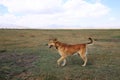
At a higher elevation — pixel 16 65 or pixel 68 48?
pixel 68 48

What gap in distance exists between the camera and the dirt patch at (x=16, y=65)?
15668 millimetres

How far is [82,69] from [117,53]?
6.25m

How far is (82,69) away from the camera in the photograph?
53.0ft

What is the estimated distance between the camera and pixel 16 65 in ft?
57.7

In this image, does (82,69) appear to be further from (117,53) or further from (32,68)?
(117,53)

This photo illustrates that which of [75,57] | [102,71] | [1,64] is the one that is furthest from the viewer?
[75,57]

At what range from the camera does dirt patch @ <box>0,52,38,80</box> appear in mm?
15668

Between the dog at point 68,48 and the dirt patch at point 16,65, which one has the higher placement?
the dog at point 68,48

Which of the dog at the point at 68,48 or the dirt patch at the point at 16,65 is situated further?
the dog at the point at 68,48

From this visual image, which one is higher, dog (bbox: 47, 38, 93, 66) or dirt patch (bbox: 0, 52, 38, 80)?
dog (bbox: 47, 38, 93, 66)

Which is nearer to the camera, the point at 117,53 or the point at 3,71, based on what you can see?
the point at 3,71

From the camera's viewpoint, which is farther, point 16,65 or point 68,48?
point 16,65

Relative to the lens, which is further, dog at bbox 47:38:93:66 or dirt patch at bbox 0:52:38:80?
dog at bbox 47:38:93:66

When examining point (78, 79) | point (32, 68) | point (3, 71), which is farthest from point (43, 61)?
point (78, 79)
